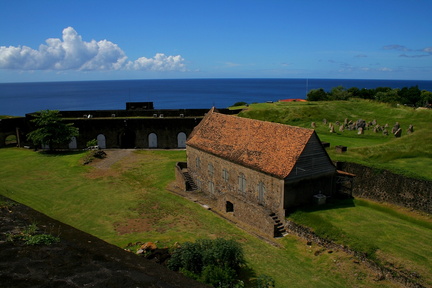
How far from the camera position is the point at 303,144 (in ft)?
78.4

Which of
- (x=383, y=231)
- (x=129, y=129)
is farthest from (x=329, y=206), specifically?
(x=129, y=129)

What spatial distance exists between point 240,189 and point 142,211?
310 inches

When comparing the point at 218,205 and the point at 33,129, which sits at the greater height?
the point at 33,129

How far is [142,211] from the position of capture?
86.9 feet

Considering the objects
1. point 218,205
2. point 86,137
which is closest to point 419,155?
point 218,205

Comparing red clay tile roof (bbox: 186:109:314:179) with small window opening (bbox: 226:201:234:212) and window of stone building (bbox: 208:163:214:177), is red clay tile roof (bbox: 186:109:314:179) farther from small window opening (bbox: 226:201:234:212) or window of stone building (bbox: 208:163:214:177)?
small window opening (bbox: 226:201:234:212)

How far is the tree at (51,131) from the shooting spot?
145ft

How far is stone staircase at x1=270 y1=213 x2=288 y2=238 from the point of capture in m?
22.4

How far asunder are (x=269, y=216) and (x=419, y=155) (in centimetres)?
1661

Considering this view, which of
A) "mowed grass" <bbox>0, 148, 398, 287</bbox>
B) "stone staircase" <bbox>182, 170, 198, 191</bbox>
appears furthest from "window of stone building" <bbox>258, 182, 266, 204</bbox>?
"stone staircase" <bbox>182, 170, 198, 191</bbox>

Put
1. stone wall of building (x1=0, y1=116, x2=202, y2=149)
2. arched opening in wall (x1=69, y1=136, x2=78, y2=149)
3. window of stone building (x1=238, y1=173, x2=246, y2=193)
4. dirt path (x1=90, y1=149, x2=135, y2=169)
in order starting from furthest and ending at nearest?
arched opening in wall (x1=69, y1=136, x2=78, y2=149) → stone wall of building (x1=0, y1=116, x2=202, y2=149) → dirt path (x1=90, y1=149, x2=135, y2=169) → window of stone building (x1=238, y1=173, x2=246, y2=193)

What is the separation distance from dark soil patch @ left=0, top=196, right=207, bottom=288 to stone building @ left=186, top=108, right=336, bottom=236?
52.9 ft

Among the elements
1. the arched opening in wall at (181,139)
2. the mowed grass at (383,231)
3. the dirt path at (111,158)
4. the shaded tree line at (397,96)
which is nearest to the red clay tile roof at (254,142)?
the mowed grass at (383,231)

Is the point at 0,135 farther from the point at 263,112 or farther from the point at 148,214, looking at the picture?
the point at 263,112
